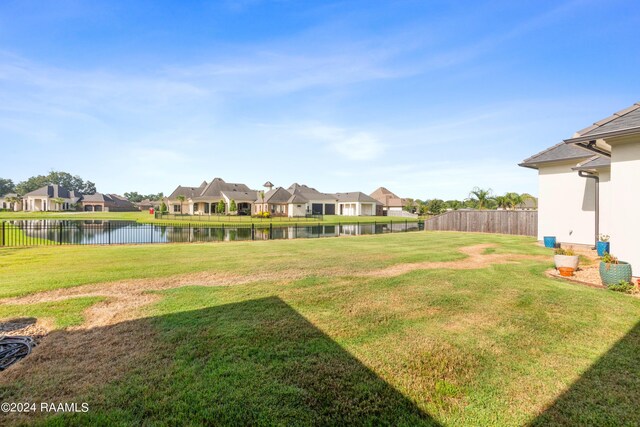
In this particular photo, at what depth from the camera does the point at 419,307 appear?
17.5 ft

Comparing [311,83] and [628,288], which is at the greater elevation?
[311,83]

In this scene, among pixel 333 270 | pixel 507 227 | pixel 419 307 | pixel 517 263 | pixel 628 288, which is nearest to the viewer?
pixel 419 307

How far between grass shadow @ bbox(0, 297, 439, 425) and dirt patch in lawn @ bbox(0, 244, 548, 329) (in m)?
0.76

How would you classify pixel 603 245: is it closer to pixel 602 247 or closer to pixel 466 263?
pixel 602 247

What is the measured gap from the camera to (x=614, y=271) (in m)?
6.41

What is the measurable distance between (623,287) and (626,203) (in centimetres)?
196

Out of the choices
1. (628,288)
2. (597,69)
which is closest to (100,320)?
(628,288)

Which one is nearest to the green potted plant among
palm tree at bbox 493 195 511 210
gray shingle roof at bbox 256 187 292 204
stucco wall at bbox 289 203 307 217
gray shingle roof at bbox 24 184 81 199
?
palm tree at bbox 493 195 511 210

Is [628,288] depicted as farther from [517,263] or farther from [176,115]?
[176,115]

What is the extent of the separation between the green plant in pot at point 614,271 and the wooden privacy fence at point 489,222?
1521 cm

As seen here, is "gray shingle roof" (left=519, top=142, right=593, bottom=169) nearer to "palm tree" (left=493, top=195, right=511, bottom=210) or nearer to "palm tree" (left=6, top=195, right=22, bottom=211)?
"palm tree" (left=493, top=195, right=511, bottom=210)

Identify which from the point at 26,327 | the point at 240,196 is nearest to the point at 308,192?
the point at 240,196

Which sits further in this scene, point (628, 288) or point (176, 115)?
point (176, 115)

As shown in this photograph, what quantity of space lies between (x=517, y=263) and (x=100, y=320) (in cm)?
1092
